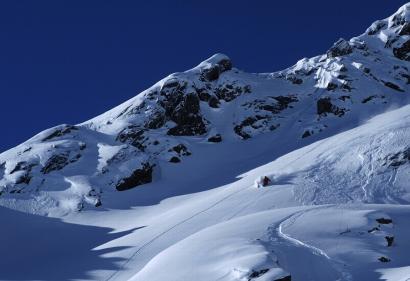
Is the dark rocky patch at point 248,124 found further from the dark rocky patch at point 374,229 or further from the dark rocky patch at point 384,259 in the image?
the dark rocky patch at point 384,259

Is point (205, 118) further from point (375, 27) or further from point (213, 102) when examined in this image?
point (375, 27)

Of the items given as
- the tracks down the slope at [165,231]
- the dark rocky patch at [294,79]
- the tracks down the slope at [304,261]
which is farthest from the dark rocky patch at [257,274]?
the dark rocky patch at [294,79]

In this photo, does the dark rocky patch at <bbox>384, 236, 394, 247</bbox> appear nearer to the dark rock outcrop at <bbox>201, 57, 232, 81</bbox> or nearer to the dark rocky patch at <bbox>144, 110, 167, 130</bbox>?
the dark rocky patch at <bbox>144, 110, 167, 130</bbox>

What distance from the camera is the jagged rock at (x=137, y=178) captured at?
56809 mm

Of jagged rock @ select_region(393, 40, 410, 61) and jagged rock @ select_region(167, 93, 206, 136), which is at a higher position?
jagged rock @ select_region(393, 40, 410, 61)

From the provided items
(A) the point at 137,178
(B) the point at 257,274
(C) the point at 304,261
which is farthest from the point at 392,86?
(B) the point at 257,274

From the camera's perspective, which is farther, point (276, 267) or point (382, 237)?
point (382, 237)

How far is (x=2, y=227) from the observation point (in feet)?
136

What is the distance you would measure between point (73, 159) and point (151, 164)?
9241 millimetres

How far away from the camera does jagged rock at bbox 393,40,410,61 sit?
86.6m

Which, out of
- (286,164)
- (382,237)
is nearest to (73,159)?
(286,164)

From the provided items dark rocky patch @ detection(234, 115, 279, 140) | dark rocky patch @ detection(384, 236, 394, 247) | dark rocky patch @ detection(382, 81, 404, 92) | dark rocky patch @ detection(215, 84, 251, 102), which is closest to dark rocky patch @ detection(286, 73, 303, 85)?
dark rocky patch @ detection(215, 84, 251, 102)

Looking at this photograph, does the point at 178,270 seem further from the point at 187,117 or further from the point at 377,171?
the point at 187,117

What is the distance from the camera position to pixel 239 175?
182 feet
